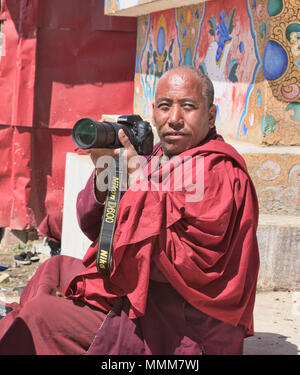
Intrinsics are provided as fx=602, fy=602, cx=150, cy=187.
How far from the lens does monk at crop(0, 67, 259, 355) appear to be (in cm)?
230

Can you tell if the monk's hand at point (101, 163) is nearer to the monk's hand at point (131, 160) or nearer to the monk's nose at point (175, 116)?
the monk's hand at point (131, 160)

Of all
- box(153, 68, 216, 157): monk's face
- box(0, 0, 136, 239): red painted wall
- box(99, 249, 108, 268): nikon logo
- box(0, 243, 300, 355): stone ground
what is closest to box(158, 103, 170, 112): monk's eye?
box(153, 68, 216, 157): monk's face

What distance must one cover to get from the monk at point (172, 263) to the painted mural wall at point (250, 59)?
2.18 meters

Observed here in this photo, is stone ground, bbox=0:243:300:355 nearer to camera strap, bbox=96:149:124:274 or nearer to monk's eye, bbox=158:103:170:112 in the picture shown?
camera strap, bbox=96:149:124:274

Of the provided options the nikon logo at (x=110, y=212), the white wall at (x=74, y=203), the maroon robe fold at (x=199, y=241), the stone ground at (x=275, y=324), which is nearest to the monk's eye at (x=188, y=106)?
the maroon robe fold at (x=199, y=241)

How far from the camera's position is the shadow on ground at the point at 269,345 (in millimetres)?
3268

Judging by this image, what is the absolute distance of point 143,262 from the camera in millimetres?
2293

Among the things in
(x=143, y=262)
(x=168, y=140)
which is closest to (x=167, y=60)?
(x=168, y=140)

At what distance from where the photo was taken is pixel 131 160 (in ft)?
7.98

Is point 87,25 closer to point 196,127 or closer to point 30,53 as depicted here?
point 30,53

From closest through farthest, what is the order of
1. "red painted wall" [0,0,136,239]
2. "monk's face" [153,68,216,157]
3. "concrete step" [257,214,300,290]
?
"monk's face" [153,68,216,157] < "concrete step" [257,214,300,290] < "red painted wall" [0,0,136,239]

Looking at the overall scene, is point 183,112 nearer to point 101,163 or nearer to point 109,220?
point 101,163

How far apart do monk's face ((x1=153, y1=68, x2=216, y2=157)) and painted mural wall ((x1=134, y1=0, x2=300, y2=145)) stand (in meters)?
2.17
